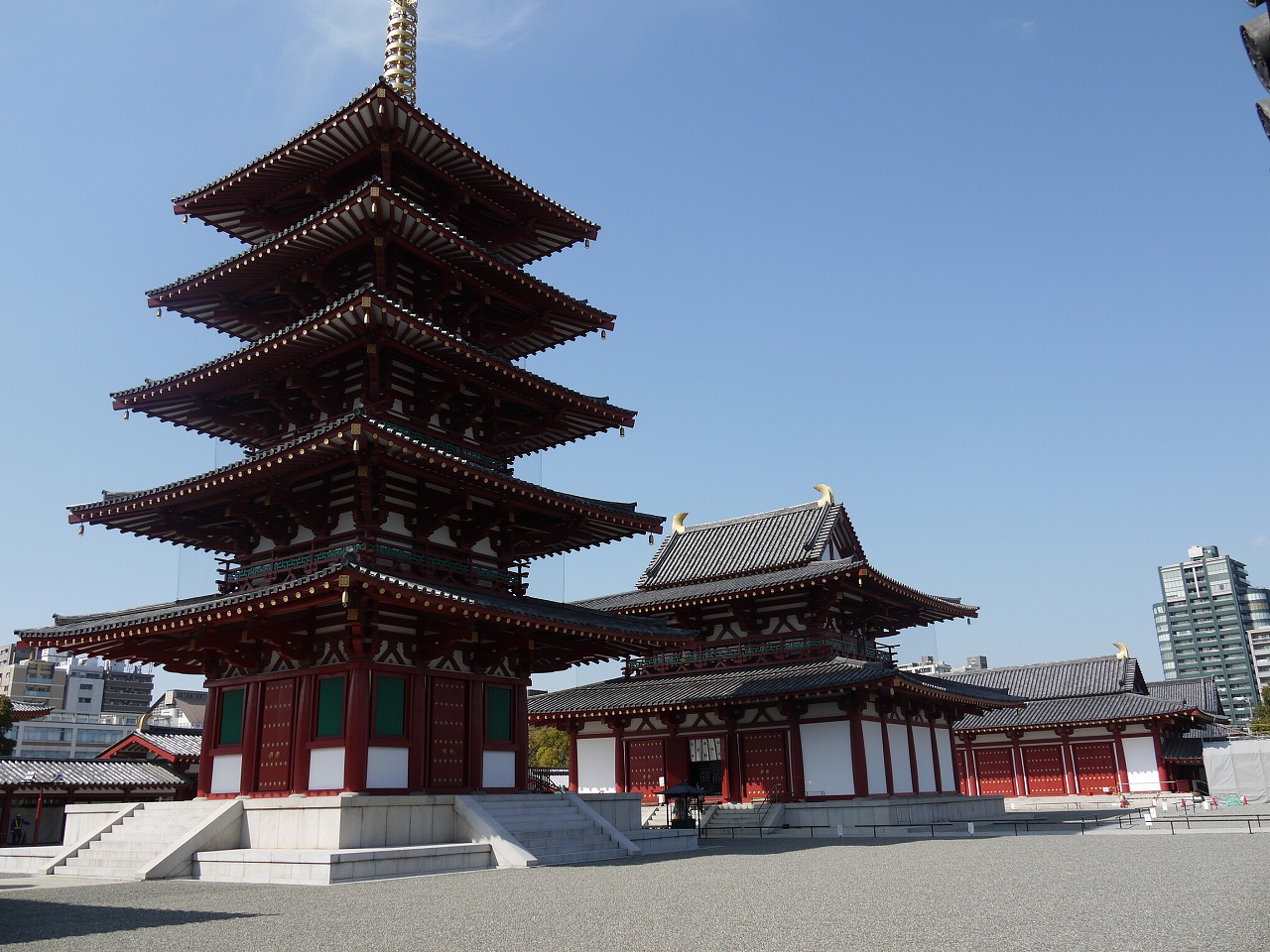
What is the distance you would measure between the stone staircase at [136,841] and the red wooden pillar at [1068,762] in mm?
49118

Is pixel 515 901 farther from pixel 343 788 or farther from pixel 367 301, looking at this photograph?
pixel 367 301

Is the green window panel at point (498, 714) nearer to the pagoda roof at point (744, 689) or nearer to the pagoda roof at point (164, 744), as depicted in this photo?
the pagoda roof at point (744, 689)

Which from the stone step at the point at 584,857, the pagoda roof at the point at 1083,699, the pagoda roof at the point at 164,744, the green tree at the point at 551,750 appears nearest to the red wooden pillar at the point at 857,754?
the stone step at the point at 584,857

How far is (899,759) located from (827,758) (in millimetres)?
4346

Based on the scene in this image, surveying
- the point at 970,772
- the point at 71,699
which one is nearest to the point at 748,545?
the point at 970,772

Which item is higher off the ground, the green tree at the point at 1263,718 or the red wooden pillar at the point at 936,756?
the green tree at the point at 1263,718

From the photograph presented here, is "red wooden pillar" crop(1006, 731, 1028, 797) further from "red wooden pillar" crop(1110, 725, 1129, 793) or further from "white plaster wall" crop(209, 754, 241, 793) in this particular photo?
"white plaster wall" crop(209, 754, 241, 793)

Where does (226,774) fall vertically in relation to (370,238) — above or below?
below

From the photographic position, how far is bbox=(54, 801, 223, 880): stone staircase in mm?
21969

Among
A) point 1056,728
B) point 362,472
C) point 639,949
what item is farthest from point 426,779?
point 1056,728

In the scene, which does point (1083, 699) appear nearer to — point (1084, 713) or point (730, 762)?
point (1084, 713)

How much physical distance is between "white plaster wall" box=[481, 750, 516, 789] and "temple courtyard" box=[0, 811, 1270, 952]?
4822 millimetres

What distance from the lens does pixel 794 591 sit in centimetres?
3900

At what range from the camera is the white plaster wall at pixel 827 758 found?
35.5m
